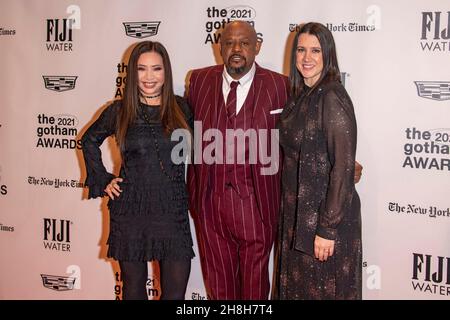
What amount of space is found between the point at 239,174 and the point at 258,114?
303 millimetres

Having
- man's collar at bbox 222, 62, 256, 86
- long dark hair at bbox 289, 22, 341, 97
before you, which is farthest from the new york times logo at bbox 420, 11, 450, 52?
man's collar at bbox 222, 62, 256, 86

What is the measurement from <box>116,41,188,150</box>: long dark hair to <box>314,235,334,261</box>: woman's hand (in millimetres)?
834

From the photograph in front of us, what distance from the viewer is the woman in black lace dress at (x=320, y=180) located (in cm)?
208

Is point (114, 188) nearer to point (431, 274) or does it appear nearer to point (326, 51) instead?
point (326, 51)

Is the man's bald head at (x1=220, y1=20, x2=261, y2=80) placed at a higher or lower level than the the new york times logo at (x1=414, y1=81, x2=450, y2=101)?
higher

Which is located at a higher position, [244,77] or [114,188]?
[244,77]

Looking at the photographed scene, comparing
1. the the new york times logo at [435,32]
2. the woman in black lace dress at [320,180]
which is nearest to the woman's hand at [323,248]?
the woman in black lace dress at [320,180]

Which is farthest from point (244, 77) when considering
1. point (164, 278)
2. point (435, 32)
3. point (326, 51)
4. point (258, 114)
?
point (435, 32)

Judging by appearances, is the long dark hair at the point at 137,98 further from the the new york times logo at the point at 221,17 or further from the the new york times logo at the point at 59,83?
the the new york times logo at the point at 59,83

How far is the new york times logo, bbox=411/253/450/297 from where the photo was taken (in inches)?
112

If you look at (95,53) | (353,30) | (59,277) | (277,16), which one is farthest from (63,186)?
(353,30)

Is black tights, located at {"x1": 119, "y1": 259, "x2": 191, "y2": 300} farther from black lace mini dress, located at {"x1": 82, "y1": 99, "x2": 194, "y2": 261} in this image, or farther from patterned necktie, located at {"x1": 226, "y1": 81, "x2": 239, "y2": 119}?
patterned necktie, located at {"x1": 226, "y1": 81, "x2": 239, "y2": 119}

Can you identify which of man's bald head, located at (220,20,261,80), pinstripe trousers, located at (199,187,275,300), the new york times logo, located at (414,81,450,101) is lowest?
pinstripe trousers, located at (199,187,275,300)

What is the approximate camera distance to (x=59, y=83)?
11.2 ft
